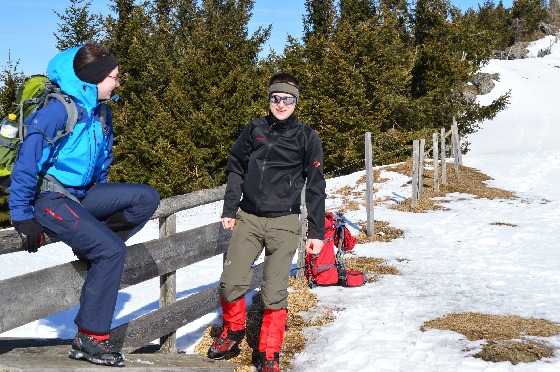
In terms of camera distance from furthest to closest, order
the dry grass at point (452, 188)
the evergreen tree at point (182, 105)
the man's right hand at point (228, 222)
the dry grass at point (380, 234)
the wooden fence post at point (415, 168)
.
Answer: the evergreen tree at point (182, 105) → the dry grass at point (452, 188) → the wooden fence post at point (415, 168) → the dry grass at point (380, 234) → the man's right hand at point (228, 222)

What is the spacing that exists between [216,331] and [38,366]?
304cm

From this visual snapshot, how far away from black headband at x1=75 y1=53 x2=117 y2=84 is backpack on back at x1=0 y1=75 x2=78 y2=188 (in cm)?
18

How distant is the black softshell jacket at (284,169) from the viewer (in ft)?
15.2

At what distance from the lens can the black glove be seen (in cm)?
329

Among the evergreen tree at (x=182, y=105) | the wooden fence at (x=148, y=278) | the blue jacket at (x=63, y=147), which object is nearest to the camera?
the blue jacket at (x=63, y=147)

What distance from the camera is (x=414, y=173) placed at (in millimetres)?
14359

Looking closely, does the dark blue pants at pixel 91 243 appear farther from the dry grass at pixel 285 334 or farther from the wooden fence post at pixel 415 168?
the wooden fence post at pixel 415 168

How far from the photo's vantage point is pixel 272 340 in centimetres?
466

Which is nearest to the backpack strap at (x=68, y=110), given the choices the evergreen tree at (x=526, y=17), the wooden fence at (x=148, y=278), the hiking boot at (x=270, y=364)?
the wooden fence at (x=148, y=278)

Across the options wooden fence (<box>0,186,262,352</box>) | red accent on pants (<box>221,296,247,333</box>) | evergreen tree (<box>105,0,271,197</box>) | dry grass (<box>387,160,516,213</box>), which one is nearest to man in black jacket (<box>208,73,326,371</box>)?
red accent on pants (<box>221,296,247,333</box>)

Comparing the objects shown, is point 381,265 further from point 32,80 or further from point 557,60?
point 557,60

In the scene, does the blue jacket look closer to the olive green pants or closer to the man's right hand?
the man's right hand

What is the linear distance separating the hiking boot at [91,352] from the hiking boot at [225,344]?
152cm

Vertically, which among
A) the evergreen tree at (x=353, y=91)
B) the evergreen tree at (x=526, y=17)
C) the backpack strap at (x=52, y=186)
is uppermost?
the evergreen tree at (x=526, y=17)
